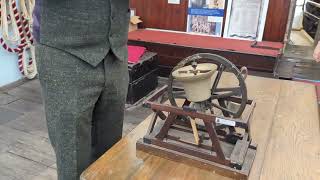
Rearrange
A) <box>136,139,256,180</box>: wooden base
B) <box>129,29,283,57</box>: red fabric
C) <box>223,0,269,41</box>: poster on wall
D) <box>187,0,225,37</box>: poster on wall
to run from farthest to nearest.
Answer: <box>187,0,225,37</box>: poster on wall
<box>223,0,269,41</box>: poster on wall
<box>129,29,283,57</box>: red fabric
<box>136,139,256,180</box>: wooden base

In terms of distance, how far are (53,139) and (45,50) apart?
29cm

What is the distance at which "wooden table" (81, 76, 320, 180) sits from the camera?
2.75ft

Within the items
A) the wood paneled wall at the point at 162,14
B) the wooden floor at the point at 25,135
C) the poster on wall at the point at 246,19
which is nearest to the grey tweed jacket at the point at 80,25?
the wooden floor at the point at 25,135

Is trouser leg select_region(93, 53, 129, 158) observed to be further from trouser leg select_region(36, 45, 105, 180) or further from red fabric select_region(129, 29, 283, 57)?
red fabric select_region(129, 29, 283, 57)

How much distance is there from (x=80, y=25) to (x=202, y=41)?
214cm

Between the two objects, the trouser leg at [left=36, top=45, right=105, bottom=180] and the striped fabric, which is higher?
the striped fabric

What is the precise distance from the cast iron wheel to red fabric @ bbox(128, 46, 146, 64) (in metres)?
1.82

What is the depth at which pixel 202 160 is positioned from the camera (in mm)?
871

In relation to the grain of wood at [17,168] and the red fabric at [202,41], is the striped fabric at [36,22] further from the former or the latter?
the red fabric at [202,41]

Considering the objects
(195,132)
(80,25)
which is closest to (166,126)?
(195,132)

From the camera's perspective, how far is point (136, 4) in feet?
11.3

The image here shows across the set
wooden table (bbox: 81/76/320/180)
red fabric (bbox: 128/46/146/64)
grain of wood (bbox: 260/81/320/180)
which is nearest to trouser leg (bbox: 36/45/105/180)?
wooden table (bbox: 81/76/320/180)

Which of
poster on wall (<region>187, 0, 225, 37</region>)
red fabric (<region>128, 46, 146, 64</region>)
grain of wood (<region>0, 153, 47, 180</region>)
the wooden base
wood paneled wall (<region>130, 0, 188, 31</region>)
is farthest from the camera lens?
wood paneled wall (<region>130, 0, 188, 31</region>)

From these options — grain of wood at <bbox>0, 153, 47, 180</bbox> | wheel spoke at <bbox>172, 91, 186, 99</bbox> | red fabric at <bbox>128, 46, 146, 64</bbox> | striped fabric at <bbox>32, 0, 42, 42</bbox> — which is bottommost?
grain of wood at <bbox>0, 153, 47, 180</bbox>
